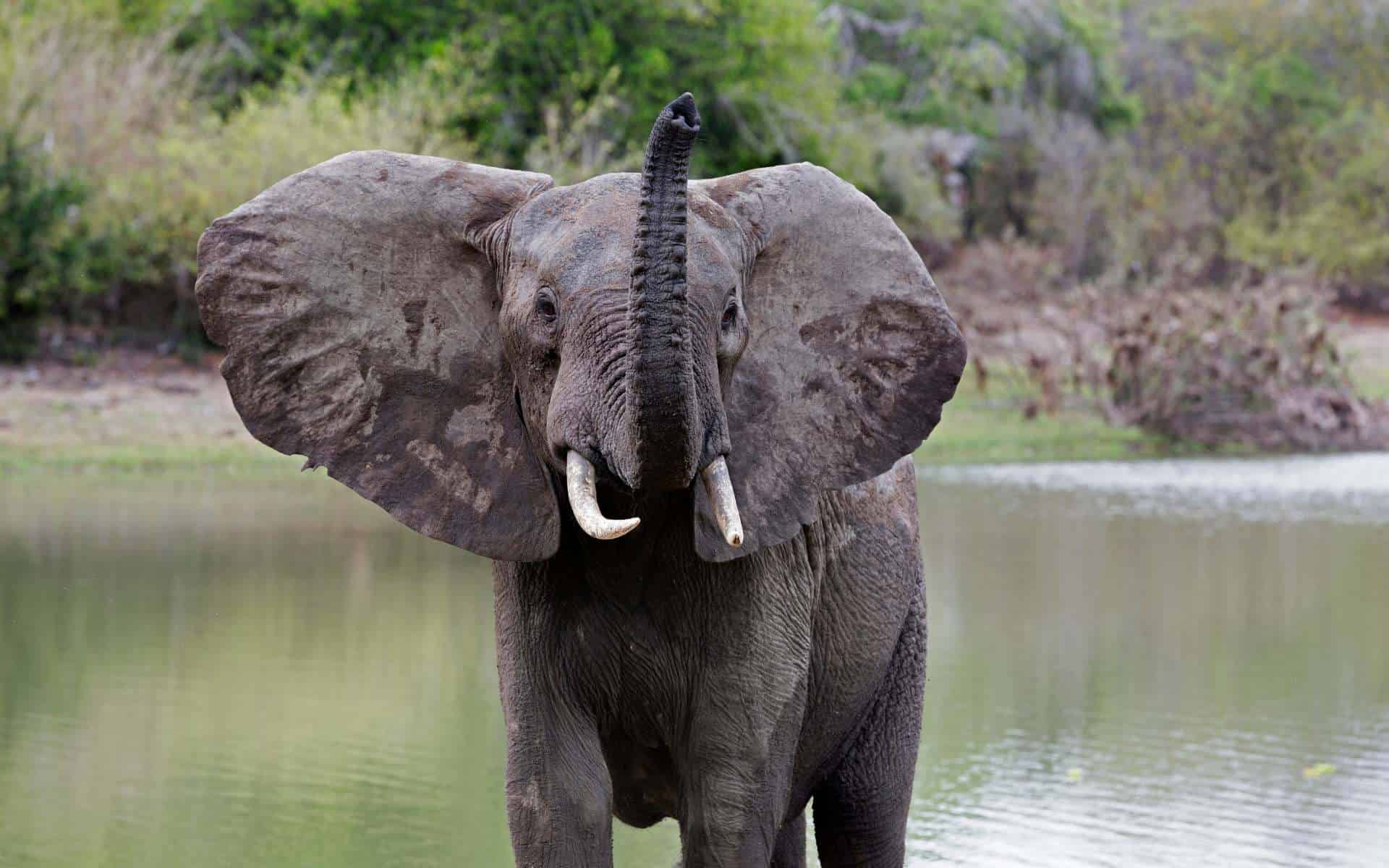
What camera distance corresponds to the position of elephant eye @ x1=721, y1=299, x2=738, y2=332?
438 centimetres

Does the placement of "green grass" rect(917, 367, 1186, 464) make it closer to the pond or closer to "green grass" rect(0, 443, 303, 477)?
the pond

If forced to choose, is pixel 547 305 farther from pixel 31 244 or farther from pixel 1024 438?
pixel 31 244

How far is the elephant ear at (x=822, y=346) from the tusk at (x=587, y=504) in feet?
1.98

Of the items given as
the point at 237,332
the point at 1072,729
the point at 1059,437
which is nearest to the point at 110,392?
the point at 1059,437

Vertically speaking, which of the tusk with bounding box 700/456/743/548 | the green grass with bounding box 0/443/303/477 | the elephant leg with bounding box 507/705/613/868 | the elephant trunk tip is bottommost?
the green grass with bounding box 0/443/303/477

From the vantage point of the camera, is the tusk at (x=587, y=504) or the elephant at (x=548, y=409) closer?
the tusk at (x=587, y=504)

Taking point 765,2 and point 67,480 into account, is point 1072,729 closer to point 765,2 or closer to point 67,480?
point 67,480

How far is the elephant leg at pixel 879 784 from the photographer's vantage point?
5719 mm

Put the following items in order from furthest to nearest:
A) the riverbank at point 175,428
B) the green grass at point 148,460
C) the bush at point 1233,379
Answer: the bush at point 1233,379 < the riverbank at point 175,428 < the green grass at point 148,460

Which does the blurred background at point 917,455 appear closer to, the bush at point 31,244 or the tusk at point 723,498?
the bush at point 31,244

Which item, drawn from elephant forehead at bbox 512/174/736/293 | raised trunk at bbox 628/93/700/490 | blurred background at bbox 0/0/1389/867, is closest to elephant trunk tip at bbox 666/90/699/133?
raised trunk at bbox 628/93/700/490

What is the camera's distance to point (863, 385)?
487 centimetres

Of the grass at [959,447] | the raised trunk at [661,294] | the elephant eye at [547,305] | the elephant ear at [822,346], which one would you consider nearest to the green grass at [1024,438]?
the grass at [959,447]

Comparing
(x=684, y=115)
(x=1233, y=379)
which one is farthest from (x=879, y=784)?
(x=1233, y=379)
